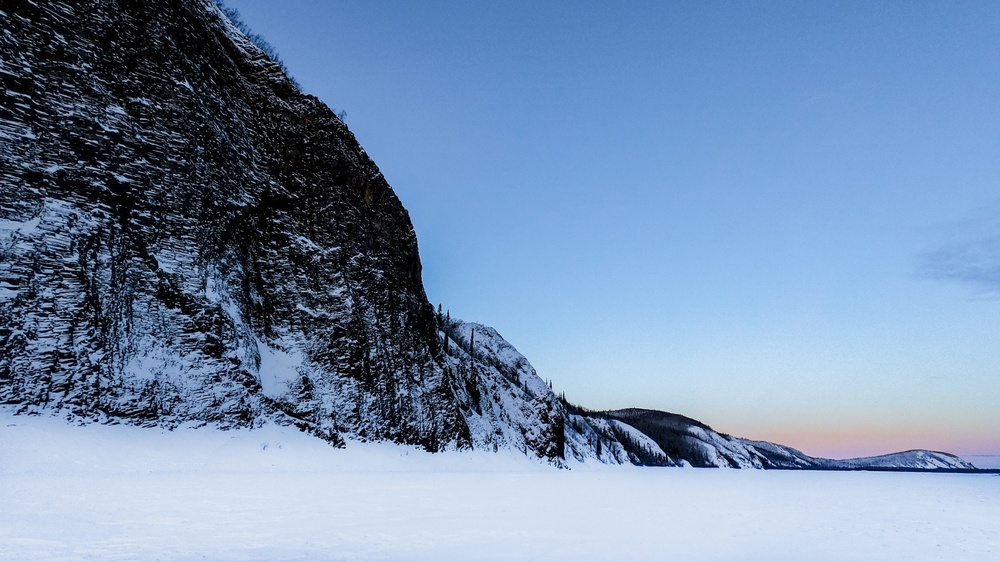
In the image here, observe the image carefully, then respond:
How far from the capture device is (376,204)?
4025 cm

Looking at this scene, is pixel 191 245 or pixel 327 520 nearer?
pixel 327 520

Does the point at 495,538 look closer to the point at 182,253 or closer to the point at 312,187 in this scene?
the point at 182,253

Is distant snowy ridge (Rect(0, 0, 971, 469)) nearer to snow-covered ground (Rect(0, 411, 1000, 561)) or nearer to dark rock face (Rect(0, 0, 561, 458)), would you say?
dark rock face (Rect(0, 0, 561, 458))

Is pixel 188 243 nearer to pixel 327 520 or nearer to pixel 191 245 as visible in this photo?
pixel 191 245

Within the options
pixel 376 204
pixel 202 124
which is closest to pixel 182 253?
pixel 202 124

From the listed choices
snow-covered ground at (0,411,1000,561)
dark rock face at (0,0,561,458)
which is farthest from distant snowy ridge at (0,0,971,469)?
snow-covered ground at (0,411,1000,561)

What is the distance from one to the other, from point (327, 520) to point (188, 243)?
67.3ft

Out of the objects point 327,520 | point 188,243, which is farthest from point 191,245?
point 327,520

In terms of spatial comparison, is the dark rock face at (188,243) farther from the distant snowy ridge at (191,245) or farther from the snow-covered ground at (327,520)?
the snow-covered ground at (327,520)

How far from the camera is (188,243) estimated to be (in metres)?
25.5

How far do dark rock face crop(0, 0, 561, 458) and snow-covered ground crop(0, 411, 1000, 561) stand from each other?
10.6 feet

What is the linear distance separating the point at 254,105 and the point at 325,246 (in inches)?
405

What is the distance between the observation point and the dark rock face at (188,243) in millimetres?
20328

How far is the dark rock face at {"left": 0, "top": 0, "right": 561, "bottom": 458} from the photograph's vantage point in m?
20.3
